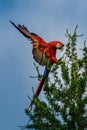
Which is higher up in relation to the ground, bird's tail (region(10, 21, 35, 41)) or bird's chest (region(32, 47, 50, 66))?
bird's tail (region(10, 21, 35, 41))

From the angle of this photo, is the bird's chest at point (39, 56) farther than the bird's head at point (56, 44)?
No

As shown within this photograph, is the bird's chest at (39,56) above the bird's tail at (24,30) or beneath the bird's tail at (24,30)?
beneath

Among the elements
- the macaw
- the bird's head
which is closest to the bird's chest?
the macaw

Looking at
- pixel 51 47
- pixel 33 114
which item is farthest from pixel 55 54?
pixel 33 114

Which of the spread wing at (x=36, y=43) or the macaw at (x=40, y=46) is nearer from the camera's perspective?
the macaw at (x=40, y=46)

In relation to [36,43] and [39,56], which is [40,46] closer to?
[36,43]

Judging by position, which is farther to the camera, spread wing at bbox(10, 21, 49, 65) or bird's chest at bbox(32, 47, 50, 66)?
spread wing at bbox(10, 21, 49, 65)

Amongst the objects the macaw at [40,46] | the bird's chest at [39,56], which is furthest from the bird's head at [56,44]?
the bird's chest at [39,56]

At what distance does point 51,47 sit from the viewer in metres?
17.5

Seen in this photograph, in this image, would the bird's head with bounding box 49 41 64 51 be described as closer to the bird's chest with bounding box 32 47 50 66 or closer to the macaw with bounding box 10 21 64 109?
the macaw with bounding box 10 21 64 109

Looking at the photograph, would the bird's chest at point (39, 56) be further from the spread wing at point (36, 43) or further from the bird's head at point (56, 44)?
the bird's head at point (56, 44)

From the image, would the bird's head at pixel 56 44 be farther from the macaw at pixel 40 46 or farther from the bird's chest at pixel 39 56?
the bird's chest at pixel 39 56

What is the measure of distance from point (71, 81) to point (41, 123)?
5.68 feet

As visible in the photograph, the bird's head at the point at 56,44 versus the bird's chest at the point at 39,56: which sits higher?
the bird's head at the point at 56,44
